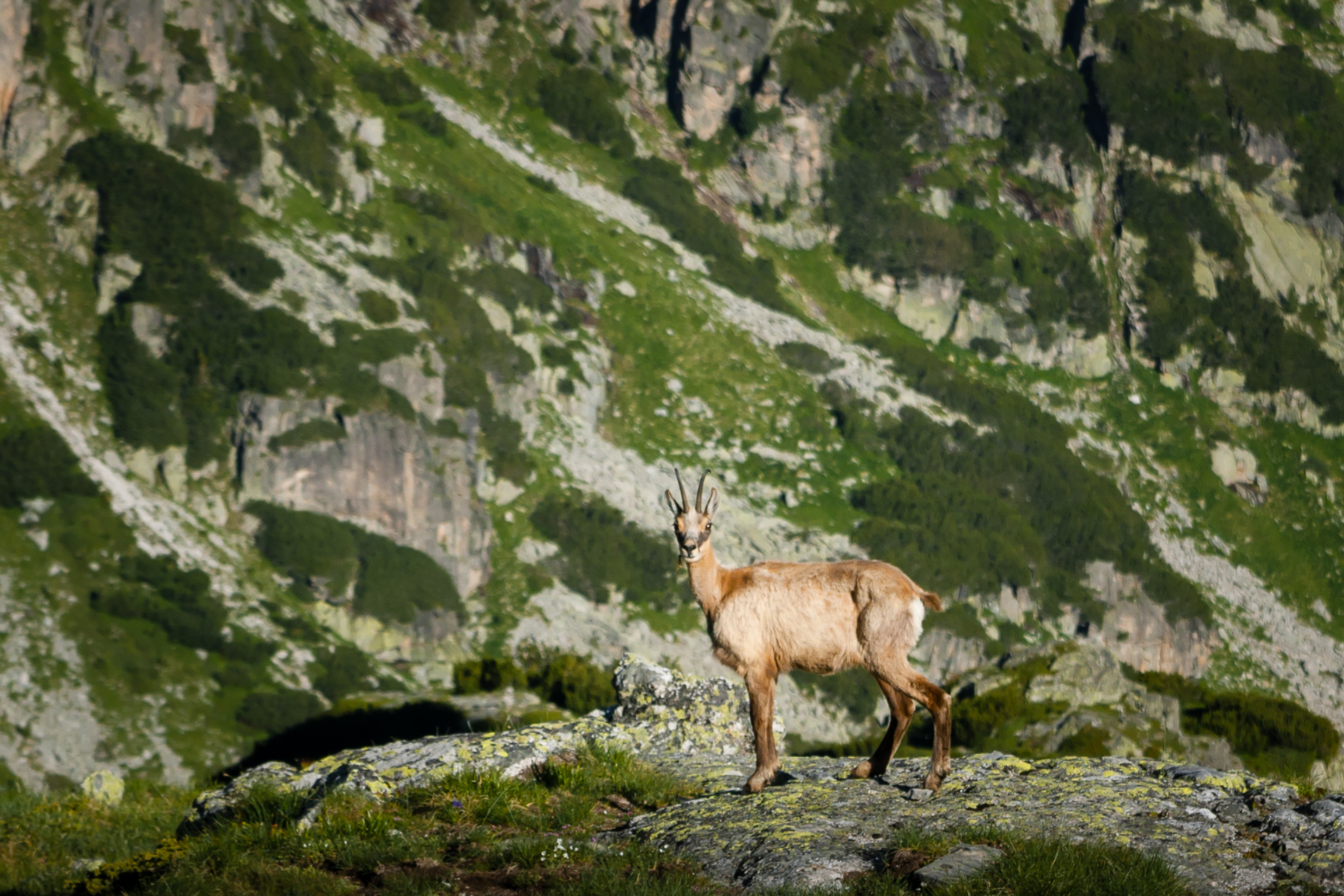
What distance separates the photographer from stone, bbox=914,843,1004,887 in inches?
336

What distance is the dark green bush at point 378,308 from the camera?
153125mm

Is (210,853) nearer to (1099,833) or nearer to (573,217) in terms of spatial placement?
(1099,833)

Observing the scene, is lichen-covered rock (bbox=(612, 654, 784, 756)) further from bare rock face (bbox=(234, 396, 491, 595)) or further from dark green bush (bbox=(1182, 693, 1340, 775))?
bare rock face (bbox=(234, 396, 491, 595))

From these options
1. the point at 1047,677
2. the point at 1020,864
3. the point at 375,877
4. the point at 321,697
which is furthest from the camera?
the point at 321,697

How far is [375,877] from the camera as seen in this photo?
954 centimetres

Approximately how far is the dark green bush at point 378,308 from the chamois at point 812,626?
483 feet

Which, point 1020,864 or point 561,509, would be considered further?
point 561,509

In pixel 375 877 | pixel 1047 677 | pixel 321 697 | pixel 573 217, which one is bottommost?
pixel 321 697

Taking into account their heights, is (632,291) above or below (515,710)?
above

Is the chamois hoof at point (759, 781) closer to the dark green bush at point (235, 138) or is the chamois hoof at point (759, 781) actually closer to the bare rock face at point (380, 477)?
the bare rock face at point (380, 477)

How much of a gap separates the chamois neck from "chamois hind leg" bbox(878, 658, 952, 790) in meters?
2.16

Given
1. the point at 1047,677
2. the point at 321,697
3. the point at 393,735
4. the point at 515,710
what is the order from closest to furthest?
the point at 515,710
the point at 1047,677
the point at 393,735
the point at 321,697

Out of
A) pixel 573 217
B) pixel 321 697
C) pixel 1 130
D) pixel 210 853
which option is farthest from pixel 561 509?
pixel 210 853

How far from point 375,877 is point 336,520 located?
14132 centimetres
